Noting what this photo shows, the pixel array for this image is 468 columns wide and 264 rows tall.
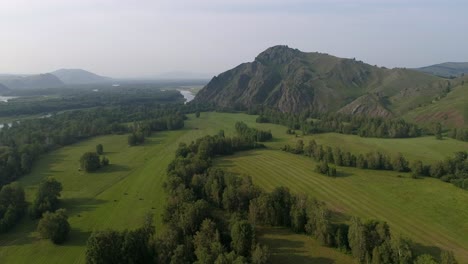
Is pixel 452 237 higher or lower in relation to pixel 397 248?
lower

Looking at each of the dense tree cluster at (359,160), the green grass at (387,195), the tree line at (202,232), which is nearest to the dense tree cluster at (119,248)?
the tree line at (202,232)

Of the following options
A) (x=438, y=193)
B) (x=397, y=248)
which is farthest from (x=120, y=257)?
(x=438, y=193)

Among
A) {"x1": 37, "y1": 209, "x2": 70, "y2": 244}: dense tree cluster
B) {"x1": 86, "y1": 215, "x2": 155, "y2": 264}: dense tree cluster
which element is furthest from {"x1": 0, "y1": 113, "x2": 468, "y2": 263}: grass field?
{"x1": 86, "y1": 215, "x2": 155, "y2": 264}: dense tree cluster

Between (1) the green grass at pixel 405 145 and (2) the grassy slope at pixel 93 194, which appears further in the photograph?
(1) the green grass at pixel 405 145

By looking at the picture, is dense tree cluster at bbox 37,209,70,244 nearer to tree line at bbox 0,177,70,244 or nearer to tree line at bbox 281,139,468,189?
tree line at bbox 0,177,70,244

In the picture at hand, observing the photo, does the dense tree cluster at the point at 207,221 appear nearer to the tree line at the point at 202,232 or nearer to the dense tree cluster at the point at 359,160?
the tree line at the point at 202,232

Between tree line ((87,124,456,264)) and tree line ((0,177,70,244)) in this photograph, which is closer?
tree line ((87,124,456,264))

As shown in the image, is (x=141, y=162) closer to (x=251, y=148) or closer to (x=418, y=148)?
(x=251, y=148)
